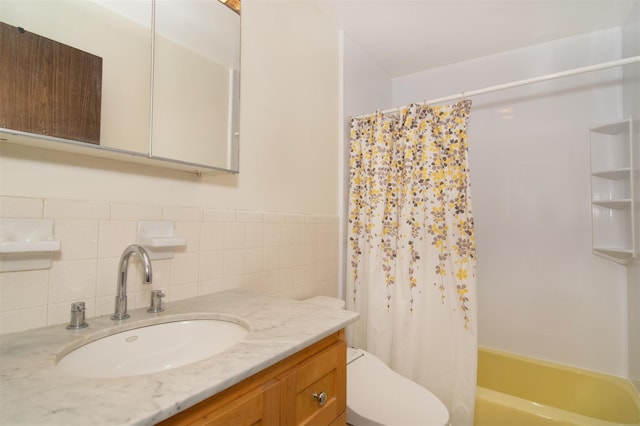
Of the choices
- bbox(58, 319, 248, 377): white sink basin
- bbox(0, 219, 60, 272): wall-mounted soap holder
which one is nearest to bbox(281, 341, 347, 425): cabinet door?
bbox(58, 319, 248, 377): white sink basin

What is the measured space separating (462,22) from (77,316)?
7.76ft

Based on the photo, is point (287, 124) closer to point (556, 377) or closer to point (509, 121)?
point (509, 121)

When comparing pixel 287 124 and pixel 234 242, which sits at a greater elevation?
pixel 287 124

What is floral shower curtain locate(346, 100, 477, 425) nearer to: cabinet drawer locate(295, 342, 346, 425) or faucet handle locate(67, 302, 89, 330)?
cabinet drawer locate(295, 342, 346, 425)

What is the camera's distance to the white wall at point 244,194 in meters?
0.80

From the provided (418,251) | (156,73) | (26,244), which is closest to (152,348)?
(26,244)

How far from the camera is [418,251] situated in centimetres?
168

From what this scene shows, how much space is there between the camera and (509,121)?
2.26 m

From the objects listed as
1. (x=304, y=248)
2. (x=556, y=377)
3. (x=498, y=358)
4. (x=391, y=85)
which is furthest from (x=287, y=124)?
(x=556, y=377)

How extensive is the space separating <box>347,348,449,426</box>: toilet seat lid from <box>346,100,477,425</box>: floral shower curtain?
31cm

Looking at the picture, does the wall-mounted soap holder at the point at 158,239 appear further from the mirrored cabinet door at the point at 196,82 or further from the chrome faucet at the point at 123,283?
the mirrored cabinet door at the point at 196,82

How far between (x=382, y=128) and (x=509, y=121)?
3.50ft

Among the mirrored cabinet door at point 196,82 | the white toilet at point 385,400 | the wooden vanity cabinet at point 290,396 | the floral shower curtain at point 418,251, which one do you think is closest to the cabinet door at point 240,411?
the wooden vanity cabinet at point 290,396

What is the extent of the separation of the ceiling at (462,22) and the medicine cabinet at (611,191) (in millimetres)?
640
